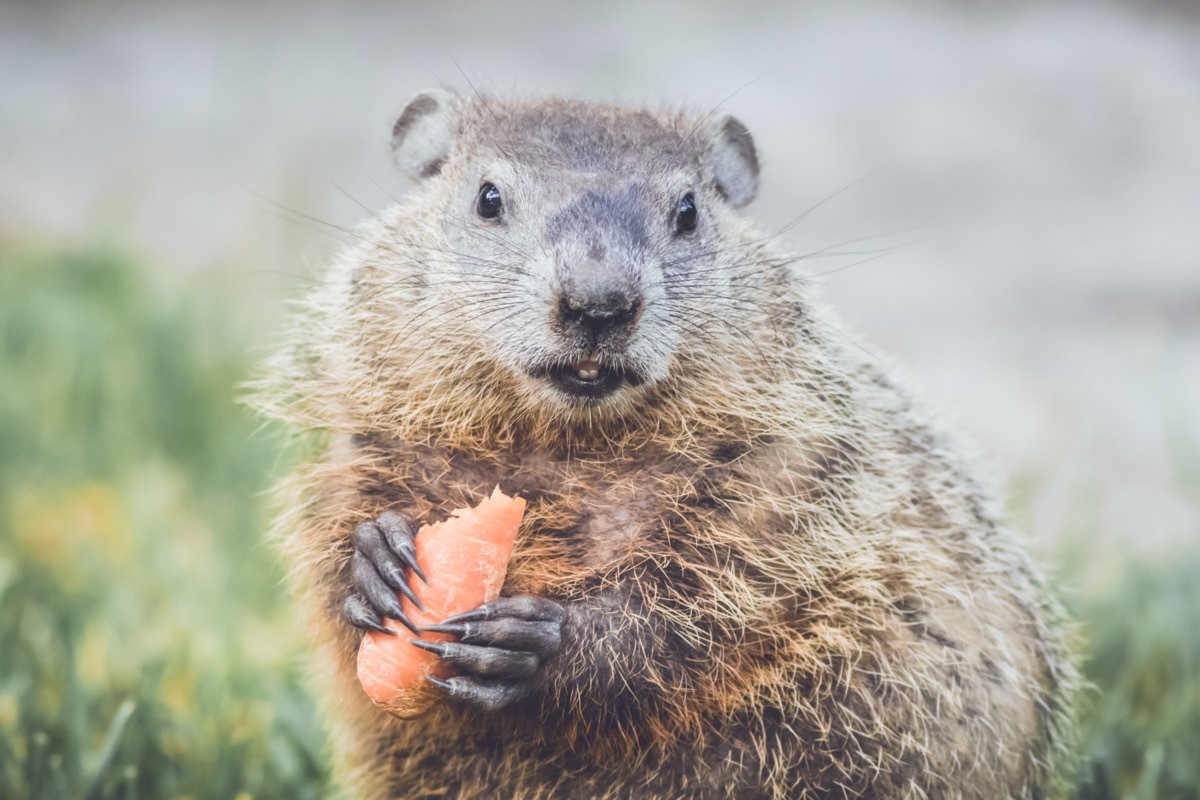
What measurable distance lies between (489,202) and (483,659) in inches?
34.8

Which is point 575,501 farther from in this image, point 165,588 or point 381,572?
point 165,588

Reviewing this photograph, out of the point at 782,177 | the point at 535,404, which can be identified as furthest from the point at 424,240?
the point at 782,177

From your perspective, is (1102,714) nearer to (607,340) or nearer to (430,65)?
(607,340)

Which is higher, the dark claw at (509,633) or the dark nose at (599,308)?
the dark nose at (599,308)

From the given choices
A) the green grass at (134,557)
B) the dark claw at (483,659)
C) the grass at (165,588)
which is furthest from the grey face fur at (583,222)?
the grass at (165,588)

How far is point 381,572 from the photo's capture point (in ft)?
6.61

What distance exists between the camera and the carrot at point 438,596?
195 centimetres

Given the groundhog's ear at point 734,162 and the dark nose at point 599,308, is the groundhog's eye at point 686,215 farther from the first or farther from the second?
the dark nose at point 599,308

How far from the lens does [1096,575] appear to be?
162 inches

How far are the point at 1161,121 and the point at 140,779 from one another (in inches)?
139

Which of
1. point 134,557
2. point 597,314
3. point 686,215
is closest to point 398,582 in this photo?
point 597,314

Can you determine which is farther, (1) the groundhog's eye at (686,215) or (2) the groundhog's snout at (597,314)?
(1) the groundhog's eye at (686,215)

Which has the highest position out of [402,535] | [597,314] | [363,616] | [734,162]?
[734,162]

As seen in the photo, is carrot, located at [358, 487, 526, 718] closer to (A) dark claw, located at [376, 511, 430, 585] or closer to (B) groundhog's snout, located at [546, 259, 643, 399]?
(A) dark claw, located at [376, 511, 430, 585]
